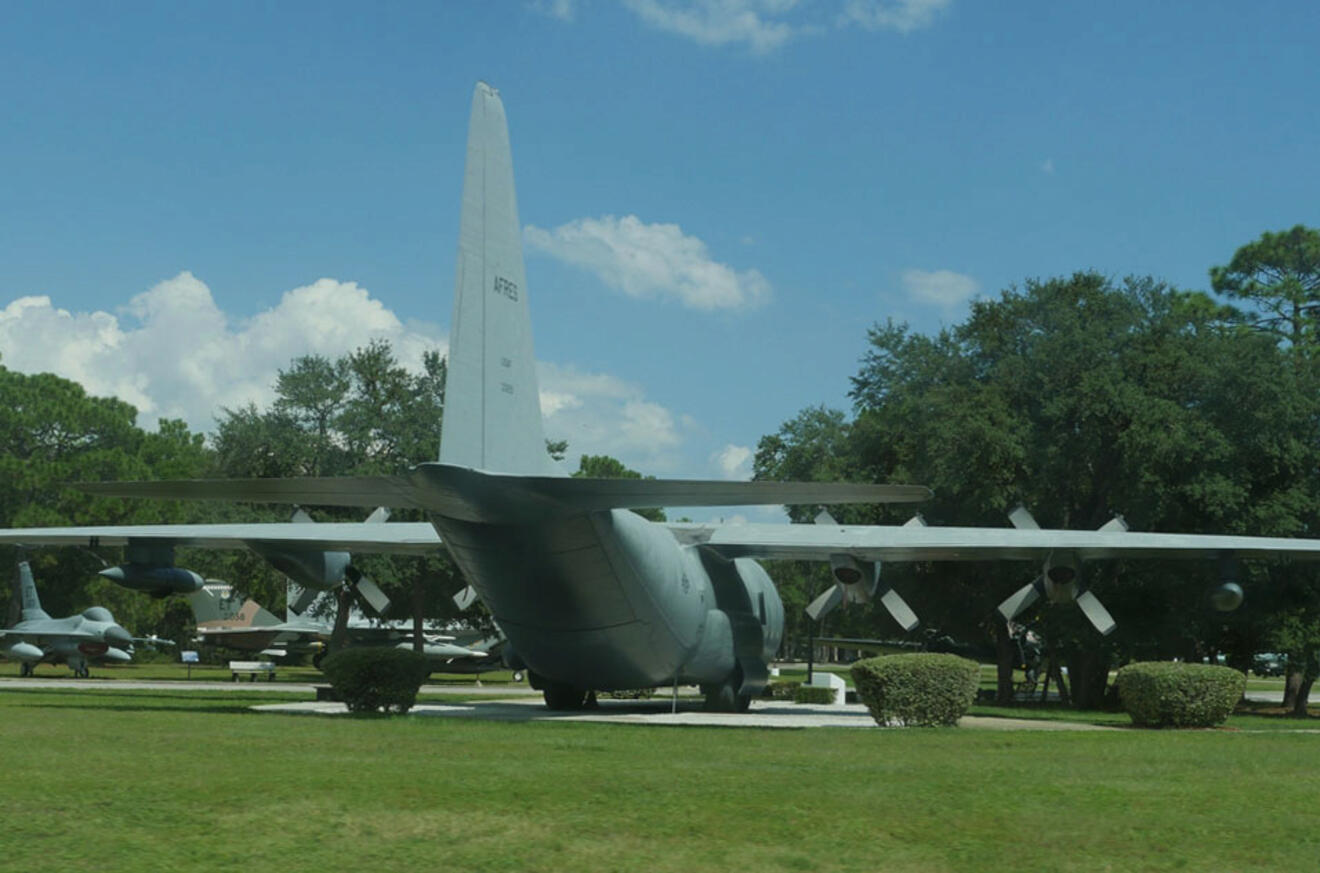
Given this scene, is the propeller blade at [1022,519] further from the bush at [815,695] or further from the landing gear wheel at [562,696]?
the bush at [815,695]

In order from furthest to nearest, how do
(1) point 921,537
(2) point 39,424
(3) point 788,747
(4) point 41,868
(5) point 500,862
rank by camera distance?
1. (2) point 39,424
2. (1) point 921,537
3. (3) point 788,747
4. (5) point 500,862
5. (4) point 41,868

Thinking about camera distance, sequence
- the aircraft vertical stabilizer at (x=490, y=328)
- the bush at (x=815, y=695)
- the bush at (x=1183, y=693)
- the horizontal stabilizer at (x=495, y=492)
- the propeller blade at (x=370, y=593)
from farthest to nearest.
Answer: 1. the bush at (x=815, y=695)
2. the propeller blade at (x=370, y=593)
3. the bush at (x=1183, y=693)
4. the aircraft vertical stabilizer at (x=490, y=328)
5. the horizontal stabilizer at (x=495, y=492)

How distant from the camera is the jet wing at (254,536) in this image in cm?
2531

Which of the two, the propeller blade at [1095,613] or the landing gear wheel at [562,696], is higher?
the propeller blade at [1095,613]

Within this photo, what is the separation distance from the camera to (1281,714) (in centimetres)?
4172

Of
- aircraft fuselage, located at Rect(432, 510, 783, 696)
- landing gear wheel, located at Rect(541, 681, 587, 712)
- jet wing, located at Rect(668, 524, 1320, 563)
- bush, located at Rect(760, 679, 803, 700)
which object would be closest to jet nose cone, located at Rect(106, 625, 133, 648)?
bush, located at Rect(760, 679, 803, 700)

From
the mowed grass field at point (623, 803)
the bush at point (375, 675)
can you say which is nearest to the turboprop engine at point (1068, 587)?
the mowed grass field at point (623, 803)

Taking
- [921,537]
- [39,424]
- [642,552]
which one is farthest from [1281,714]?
[39,424]

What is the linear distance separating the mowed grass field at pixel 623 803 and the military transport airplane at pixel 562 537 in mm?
3123

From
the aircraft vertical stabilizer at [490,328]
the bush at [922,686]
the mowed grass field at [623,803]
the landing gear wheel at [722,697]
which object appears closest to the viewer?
the mowed grass field at [623,803]

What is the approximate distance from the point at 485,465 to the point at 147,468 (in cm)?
5784

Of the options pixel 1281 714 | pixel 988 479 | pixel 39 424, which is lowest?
pixel 1281 714

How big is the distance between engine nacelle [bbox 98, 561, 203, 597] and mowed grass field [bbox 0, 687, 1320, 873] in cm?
758

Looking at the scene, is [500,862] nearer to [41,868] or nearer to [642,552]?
[41,868]
